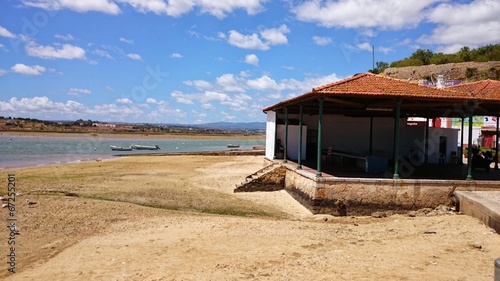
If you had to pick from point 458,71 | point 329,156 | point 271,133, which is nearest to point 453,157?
point 329,156

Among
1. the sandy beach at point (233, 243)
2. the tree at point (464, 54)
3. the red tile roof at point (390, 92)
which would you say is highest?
the tree at point (464, 54)

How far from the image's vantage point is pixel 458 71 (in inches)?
1738

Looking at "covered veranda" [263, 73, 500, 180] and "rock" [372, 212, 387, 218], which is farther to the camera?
"covered veranda" [263, 73, 500, 180]

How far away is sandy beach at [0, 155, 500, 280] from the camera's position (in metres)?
6.10

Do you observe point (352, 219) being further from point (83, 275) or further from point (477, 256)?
point (83, 275)

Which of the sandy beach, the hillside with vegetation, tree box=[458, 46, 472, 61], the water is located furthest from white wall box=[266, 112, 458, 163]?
tree box=[458, 46, 472, 61]

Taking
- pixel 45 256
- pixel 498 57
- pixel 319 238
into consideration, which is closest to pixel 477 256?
pixel 319 238

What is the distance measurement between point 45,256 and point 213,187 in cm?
934

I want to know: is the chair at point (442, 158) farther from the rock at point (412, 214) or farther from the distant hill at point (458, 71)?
the distant hill at point (458, 71)

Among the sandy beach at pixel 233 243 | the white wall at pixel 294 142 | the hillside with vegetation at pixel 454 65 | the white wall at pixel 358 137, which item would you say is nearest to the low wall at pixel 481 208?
the sandy beach at pixel 233 243

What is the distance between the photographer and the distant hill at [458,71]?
4086cm

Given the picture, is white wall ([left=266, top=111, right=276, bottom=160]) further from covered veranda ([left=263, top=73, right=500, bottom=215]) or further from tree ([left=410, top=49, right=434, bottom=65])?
tree ([left=410, top=49, right=434, bottom=65])

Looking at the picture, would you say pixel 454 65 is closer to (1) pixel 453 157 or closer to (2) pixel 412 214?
(1) pixel 453 157

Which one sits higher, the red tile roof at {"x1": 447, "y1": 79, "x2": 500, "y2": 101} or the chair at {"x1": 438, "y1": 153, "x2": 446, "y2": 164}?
the red tile roof at {"x1": 447, "y1": 79, "x2": 500, "y2": 101}
